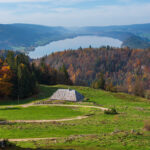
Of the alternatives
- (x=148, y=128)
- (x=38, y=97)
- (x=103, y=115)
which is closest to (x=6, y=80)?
(x=38, y=97)

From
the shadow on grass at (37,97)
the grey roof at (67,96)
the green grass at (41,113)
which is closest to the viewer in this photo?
the green grass at (41,113)

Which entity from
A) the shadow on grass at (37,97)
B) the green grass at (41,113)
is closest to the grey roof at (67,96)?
the shadow on grass at (37,97)

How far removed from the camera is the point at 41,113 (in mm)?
42750

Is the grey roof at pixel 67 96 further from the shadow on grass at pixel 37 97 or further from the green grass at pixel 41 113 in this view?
the green grass at pixel 41 113

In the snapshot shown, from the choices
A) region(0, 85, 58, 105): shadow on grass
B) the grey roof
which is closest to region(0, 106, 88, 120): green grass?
the grey roof

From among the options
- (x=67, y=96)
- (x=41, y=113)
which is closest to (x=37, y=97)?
(x=67, y=96)

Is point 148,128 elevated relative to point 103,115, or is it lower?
elevated

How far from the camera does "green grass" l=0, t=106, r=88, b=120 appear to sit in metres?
37.9

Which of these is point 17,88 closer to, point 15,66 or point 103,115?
point 15,66

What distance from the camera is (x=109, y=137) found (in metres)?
22.0

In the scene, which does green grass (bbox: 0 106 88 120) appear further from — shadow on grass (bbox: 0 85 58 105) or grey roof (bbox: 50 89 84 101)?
shadow on grass (bbox: 0 85 58 105)

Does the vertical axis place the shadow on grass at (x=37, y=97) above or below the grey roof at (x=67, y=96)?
below

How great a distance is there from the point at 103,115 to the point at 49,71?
6407cm

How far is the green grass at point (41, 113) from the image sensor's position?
3793cm
